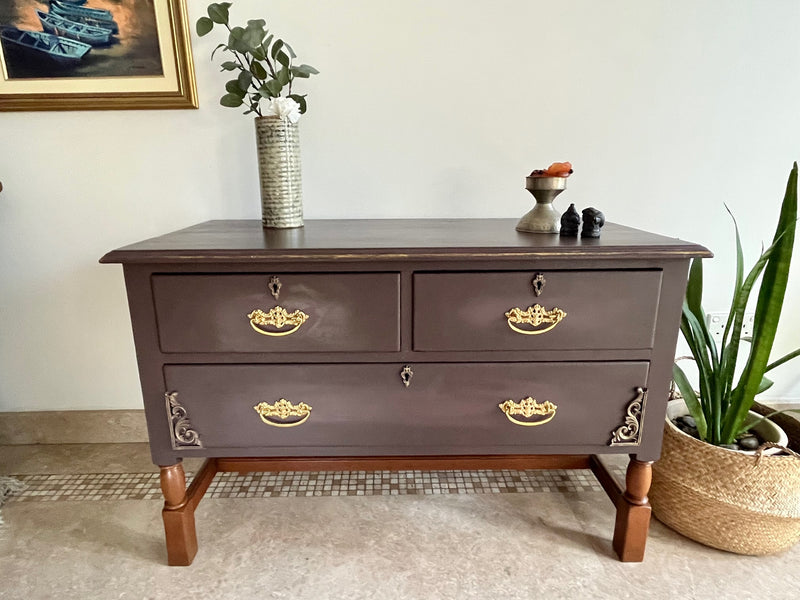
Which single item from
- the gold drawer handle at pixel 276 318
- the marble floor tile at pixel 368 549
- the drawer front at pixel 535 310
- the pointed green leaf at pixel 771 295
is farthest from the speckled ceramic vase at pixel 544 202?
the marble floor tile at pixel 368 549

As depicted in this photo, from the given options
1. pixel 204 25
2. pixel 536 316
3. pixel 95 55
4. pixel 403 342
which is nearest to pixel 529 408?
pixel 536 316

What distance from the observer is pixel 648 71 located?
134 cm

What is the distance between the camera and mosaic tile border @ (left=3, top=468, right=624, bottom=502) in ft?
4.49

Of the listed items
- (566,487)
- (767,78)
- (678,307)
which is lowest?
(566,487)

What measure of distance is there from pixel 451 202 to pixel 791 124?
3.43 feet

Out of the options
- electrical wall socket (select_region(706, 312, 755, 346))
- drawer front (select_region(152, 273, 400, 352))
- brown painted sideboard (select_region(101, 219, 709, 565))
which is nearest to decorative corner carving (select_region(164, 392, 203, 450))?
brown painted sideboard (select_region(101, 219, 709, 565))

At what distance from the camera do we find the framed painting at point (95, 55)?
1.29 m

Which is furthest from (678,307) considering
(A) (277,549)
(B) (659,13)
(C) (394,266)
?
(A) (277,549)

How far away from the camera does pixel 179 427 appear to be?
3.29 feet

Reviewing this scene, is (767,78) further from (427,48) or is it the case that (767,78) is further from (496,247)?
(496,247)

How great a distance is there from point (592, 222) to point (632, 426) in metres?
0.45

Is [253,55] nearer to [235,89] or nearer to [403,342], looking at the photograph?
[235,89]

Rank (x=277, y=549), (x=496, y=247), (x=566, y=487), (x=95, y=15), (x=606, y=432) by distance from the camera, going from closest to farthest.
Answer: (x=496, y=247) → (x=606, y=432) → (x=277, y=549) → (x=95, y=15) → (x=566, y=487)

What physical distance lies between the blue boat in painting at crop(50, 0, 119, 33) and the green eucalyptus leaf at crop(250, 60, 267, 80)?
0.46 meters
